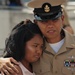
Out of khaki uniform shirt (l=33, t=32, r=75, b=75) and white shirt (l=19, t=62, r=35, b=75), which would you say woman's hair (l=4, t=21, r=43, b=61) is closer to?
white shirt (l=19, t=62, r=35, b=75)

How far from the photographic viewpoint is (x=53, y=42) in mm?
4160

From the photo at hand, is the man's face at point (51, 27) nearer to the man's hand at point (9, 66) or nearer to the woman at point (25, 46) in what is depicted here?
the woman at point (25, 46)

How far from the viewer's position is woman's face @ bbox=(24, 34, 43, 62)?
A: 4.01 metres

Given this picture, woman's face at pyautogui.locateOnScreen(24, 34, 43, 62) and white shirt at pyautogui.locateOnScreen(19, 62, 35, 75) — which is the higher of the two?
woman's face at pyautogui.locateOnScreen(24, 34, 43, 62)

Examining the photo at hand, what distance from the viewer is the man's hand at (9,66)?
3.88 metres

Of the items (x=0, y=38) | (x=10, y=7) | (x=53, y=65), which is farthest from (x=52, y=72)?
(x=10, y=7)

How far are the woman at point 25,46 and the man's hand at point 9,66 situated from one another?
9 centimetres

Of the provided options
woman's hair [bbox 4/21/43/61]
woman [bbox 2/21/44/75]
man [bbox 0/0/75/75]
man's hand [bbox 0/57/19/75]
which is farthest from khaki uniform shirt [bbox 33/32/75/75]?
man's hand [bbox 0/57/19/75]

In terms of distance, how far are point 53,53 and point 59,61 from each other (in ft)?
0.36

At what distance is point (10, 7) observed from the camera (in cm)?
1516

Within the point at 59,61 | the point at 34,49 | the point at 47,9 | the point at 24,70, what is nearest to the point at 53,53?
the point at 59,61

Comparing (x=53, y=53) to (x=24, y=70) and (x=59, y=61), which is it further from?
(x=24, y=70)

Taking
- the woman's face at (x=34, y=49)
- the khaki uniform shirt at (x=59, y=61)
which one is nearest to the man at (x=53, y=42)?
the khaki uniform shirt at (x=59, y=61)

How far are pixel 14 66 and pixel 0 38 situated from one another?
181 inches
